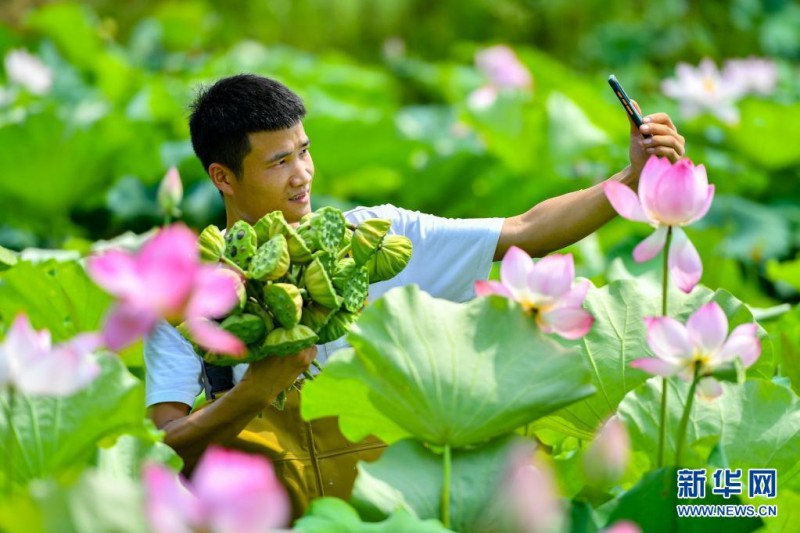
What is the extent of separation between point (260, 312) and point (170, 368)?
282 mm

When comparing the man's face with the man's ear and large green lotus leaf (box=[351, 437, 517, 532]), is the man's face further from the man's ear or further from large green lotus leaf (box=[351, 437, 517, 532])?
large green lotus leaf (box=[351, 437, 517, 532])

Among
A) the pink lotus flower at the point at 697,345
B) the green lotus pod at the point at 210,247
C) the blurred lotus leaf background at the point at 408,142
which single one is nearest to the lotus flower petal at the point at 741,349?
the pink lotus flower at the point at 697,345

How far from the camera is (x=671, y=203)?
1070mm

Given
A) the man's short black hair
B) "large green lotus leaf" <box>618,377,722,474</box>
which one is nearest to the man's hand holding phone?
"large green lotus leaf" <box>618,377,722,474</box>

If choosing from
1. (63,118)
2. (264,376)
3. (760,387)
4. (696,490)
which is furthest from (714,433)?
(63,118)

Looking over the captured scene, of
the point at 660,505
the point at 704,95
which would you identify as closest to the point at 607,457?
the point at 660,505

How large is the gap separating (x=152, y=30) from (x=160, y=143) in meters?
2.71

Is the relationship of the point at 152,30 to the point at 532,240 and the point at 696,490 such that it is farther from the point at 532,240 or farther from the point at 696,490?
the point at 696,490

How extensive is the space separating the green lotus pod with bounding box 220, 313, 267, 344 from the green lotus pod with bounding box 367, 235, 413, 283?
144mm

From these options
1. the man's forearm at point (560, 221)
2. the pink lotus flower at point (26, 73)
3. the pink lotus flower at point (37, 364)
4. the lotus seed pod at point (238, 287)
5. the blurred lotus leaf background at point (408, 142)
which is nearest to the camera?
the pink lotus flower at point (37, 364)

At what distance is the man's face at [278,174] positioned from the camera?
137cm

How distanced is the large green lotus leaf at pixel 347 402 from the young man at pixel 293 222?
11 centimetres

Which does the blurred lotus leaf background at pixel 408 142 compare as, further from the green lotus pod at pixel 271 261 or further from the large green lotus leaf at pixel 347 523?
the large green lotus leaf at pixel 347 523

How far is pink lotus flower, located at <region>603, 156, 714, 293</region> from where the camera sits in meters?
1.07
